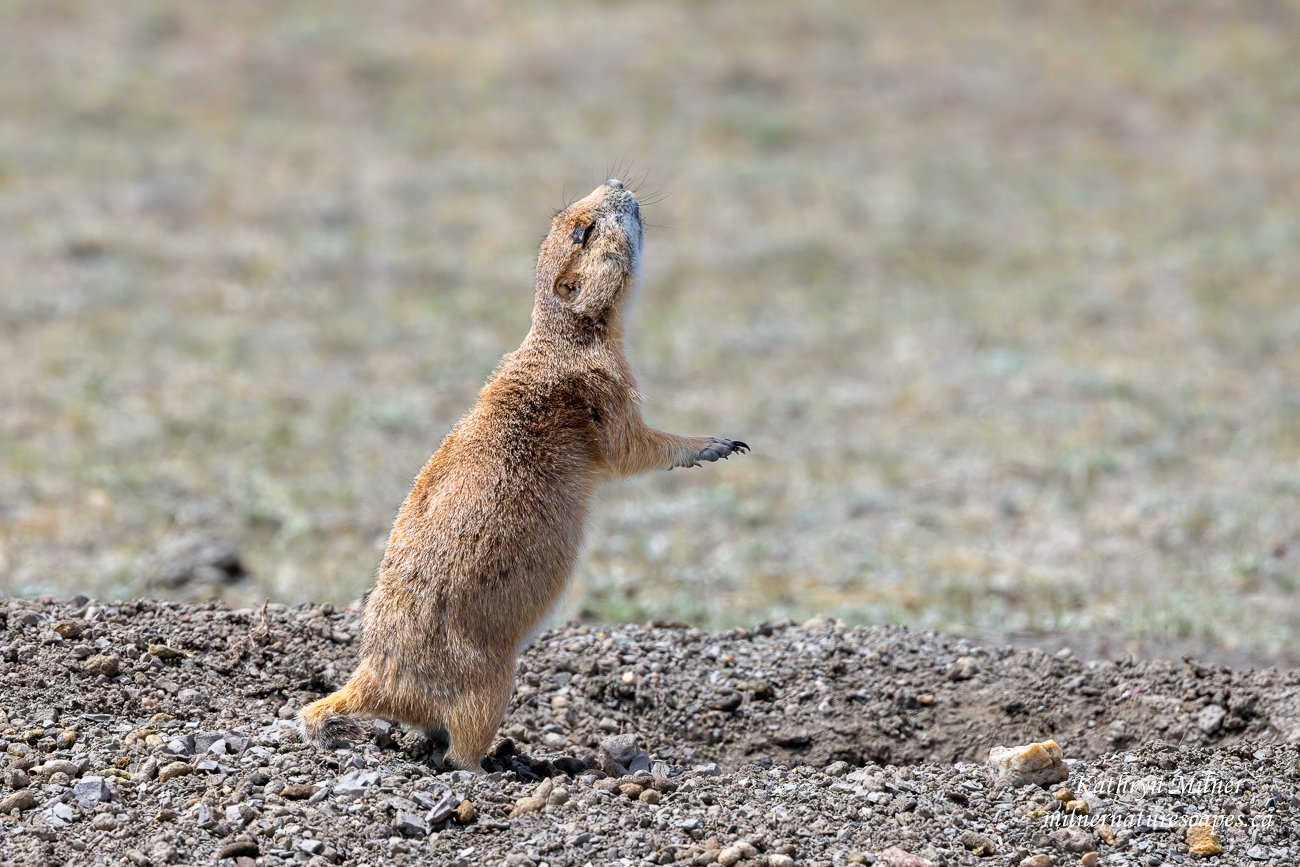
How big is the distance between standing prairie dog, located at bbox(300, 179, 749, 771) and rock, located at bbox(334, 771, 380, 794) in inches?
8.8

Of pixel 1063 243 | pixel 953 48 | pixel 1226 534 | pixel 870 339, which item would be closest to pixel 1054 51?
pixel 953 48

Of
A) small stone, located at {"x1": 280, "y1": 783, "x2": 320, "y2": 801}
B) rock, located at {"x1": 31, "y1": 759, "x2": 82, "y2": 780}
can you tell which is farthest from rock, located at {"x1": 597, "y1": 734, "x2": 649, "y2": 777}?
rock, located at {"x1": 31, "y1": 759, "x2": 82, "y2": 780}

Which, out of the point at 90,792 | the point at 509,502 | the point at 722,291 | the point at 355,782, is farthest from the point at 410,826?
the point at 722,291

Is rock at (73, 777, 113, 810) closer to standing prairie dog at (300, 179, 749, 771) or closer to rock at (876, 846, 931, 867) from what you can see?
standing prairie dog at (300, 179, 749, 771)

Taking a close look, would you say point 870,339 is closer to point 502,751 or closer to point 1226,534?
point 1226,534

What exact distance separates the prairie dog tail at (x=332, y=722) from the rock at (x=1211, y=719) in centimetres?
291

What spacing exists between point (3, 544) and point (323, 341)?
4.83 meters

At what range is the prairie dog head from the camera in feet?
16.1

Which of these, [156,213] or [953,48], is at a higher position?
[953,48]

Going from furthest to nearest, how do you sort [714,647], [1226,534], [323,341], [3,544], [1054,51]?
[1054,51] < [323,341] < [1226,534] < [3,544] < [714,647]

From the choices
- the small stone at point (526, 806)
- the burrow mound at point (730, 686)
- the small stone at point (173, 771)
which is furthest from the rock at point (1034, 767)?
the small stone at point (173, 771)

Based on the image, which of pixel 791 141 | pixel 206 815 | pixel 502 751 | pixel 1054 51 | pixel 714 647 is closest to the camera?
pixel 206 815

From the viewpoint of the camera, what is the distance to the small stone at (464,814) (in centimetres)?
395

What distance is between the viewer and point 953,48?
23.1 m
